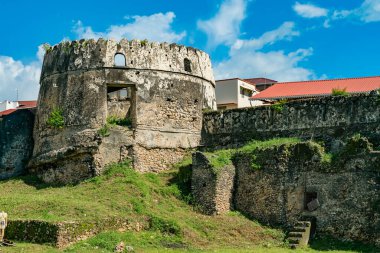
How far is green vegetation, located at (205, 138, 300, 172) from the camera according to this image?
2392 cm

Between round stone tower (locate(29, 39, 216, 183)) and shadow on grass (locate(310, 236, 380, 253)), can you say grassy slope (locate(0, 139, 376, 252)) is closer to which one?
shadow on grass (locate(310, 236, 380, 253))

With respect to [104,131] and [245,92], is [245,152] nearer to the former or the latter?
[104,131]

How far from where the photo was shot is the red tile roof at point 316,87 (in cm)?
3534

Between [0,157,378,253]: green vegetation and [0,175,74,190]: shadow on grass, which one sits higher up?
[0,175,74,190]: shadow on grass

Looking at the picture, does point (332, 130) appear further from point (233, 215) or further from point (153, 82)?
point (153, 82)

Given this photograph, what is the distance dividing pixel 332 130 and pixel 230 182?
14.9 feet

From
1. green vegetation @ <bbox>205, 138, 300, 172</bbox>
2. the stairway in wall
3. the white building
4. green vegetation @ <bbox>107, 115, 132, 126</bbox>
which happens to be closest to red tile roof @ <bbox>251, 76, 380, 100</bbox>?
the white building

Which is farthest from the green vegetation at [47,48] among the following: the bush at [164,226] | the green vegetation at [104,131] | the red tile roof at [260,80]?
A: the red tile roof at [260,80]

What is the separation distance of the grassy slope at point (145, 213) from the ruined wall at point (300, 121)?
139cm

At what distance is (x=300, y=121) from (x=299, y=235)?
6.02 metres

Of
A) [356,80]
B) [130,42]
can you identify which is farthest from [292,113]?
[356,80]

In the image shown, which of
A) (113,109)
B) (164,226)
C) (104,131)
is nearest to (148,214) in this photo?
(164,226)

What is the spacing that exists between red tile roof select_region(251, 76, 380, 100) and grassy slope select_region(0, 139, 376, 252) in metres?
11.8

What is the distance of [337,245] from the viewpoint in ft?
68.9
